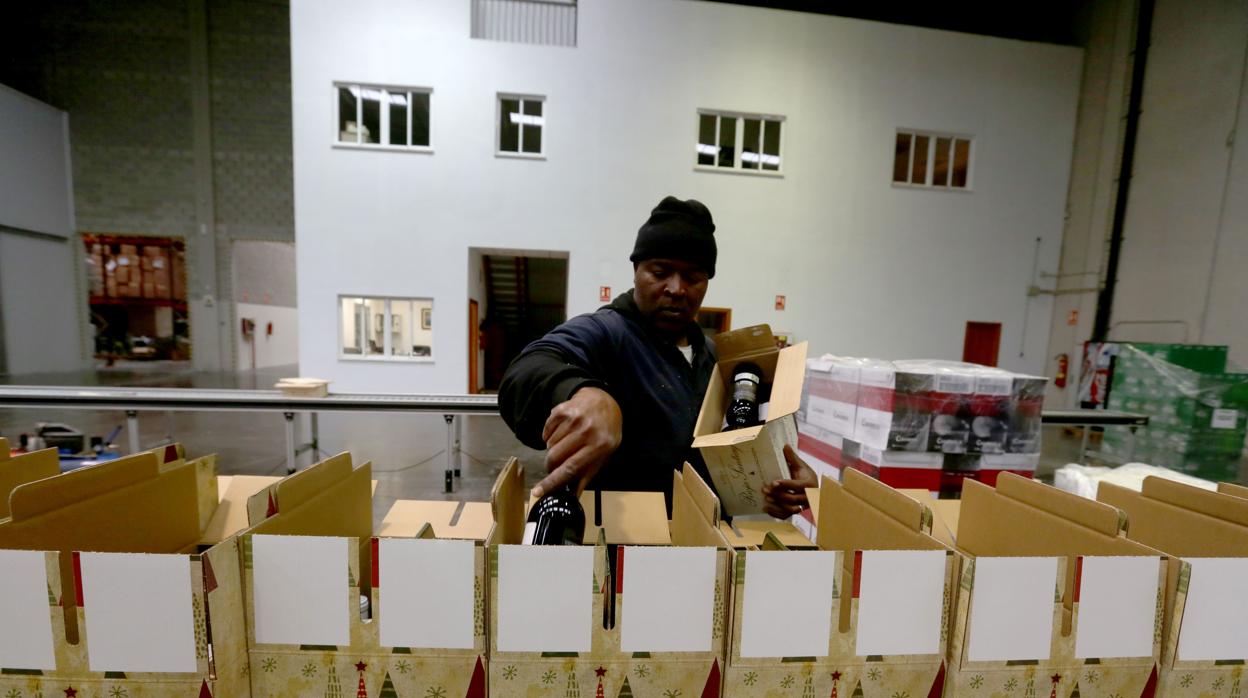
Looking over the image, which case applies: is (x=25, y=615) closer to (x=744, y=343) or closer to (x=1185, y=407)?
(x=744, y=343)

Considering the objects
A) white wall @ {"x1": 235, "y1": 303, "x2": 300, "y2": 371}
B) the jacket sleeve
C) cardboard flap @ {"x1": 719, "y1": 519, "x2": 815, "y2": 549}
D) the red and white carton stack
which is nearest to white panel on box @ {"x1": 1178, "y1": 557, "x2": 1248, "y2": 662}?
cardboard flap @ {"x1": 719, "y1": 519, "x2": 815, "y2": 549}

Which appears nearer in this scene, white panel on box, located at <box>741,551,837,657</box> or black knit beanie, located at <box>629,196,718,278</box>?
white panel on box, located at <box>741,551,837,657</box>

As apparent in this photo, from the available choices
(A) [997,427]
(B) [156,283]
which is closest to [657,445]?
(A) [997,427]

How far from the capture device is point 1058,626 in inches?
20.9

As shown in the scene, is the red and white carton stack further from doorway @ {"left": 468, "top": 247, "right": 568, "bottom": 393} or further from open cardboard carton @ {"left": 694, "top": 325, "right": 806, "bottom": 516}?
doorway @ {"left": 468, "top": 247, "right": 568, "bottom": 393}

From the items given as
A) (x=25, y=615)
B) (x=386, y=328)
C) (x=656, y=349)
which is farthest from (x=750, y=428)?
(x=386, y=328)

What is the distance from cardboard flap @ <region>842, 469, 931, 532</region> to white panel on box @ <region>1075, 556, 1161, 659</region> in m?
0.17

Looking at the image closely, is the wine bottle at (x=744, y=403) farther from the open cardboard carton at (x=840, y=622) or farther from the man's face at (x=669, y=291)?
the open cardboard carton at (x=840, y=622)

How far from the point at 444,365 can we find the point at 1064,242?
10363 millimetres

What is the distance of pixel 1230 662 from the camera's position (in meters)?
0.57

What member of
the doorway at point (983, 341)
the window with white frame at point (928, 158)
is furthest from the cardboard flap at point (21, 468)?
the doorway at point (983, 341)

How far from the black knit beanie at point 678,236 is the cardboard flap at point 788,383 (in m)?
0.39

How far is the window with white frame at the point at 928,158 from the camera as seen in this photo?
7109 mm

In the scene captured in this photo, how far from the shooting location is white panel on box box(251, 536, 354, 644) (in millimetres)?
482
